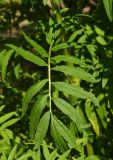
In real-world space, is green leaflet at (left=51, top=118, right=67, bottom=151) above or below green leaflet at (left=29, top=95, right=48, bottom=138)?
below

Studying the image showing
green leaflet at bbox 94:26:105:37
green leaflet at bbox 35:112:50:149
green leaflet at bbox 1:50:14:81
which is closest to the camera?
green leaflet at bbox 35:112:50:149

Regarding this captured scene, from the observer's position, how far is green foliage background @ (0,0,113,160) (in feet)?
4.74

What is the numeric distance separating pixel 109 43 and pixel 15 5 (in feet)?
2.30

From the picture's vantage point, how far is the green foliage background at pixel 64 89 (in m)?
1.44

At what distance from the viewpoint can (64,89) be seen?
1458 millimetres

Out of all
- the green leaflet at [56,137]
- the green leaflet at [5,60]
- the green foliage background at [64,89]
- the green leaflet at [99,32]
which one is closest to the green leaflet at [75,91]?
the green foliage background at [64,89]

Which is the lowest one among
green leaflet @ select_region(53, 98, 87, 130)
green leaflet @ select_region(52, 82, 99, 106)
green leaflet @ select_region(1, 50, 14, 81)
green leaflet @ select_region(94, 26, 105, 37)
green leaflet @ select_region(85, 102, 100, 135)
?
green leaflet @ select_region(85, 102, 100, 135)

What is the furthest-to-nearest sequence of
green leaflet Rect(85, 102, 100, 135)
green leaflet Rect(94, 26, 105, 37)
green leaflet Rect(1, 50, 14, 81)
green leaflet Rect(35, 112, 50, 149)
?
1. green leaflet Rect(94, 26, 105, 37)
2. green leaflet Rect(85, 102, 100, 135)
3. green leaflet Rect(1, 50, 14, 81)
4. green leaflet Rect(35, 112, 50, 149)

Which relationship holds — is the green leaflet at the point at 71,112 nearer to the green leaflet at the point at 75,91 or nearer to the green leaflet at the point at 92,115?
the green leaflet at the point at 75,91

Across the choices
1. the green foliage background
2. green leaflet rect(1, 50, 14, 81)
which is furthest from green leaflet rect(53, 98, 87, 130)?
green leaflet rect(1, 50, 14, 81)

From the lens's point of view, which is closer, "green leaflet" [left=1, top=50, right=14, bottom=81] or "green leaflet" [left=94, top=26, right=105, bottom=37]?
"green leaflet" [left=1, top=50, right=14, bottom=81]

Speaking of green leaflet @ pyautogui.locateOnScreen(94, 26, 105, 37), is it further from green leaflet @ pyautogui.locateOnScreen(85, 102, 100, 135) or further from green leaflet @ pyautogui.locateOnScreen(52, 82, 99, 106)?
green leaflet @ pyautogui.locateOnScreen(52, 82, 99, 106)

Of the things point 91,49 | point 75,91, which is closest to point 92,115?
point 91,49

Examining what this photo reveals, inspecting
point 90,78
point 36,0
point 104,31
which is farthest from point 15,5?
point 90,78
